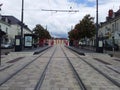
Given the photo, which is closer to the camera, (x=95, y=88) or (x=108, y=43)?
(x=95, y=88)

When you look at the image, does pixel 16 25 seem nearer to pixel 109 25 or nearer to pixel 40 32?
pixel 40 32

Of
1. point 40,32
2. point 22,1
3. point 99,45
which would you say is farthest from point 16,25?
point 99,45

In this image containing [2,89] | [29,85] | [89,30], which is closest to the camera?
[2,89]

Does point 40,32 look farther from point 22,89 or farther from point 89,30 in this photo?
point 22,89

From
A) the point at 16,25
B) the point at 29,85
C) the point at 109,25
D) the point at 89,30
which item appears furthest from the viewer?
the point at 16,25

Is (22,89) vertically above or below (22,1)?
below

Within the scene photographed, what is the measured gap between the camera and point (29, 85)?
35.9ft

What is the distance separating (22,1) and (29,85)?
31.5m

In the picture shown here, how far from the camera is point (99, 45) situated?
37.0 metres

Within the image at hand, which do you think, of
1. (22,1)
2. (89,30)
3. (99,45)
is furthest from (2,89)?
(89,30)

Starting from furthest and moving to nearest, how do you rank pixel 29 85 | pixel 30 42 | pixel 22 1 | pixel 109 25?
pixel 109 25 < pixel 30 42 < pixel 22 1 < pixel 29 85

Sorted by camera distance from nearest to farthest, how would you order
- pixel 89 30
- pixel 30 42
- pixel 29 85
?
pixel 29 85, pixel 30 42, pixel 89 30

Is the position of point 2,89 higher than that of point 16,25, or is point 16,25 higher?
point 16,25

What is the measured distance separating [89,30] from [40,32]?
3341 centimetres
